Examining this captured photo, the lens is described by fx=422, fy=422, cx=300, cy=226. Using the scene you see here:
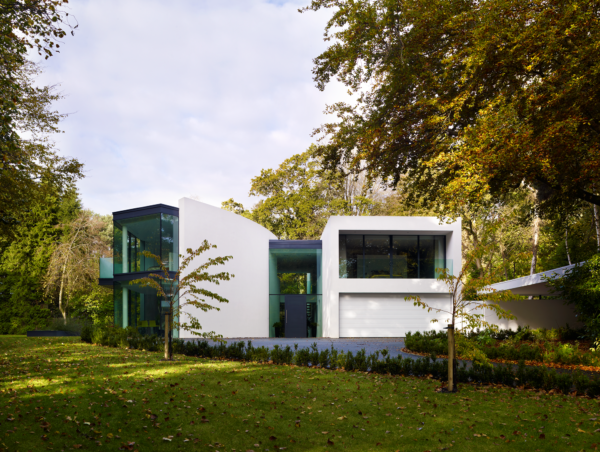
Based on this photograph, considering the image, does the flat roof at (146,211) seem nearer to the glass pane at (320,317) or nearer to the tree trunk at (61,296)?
the glass pane at (320,317)

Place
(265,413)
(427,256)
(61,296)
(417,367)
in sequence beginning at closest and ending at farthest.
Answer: (265,413)
(417,367)
(427,256)
(61,296)

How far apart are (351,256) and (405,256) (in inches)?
101

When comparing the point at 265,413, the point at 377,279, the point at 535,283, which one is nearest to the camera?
the point at 265,413

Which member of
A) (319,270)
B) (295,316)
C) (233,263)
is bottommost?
(295,316)

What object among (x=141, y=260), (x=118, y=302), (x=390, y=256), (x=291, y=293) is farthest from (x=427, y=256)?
(x=118, y=302)

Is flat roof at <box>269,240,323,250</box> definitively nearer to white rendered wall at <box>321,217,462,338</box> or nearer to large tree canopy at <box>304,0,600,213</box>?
white rendered wall at <box>321,217,462,338</box>

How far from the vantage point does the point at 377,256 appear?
19.7 m

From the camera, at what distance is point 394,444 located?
5.00 meters

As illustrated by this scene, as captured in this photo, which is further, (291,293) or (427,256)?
(291,293)

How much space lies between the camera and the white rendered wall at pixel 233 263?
55.8ft

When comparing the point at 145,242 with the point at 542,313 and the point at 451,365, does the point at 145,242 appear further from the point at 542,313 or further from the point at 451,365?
the point at 542,313

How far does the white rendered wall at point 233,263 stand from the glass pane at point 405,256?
19.9ft

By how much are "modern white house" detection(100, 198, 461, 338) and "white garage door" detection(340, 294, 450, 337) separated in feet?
0.15

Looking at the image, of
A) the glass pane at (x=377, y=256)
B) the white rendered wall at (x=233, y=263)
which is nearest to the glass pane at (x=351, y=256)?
the glass pane at (x=377, y=256)
